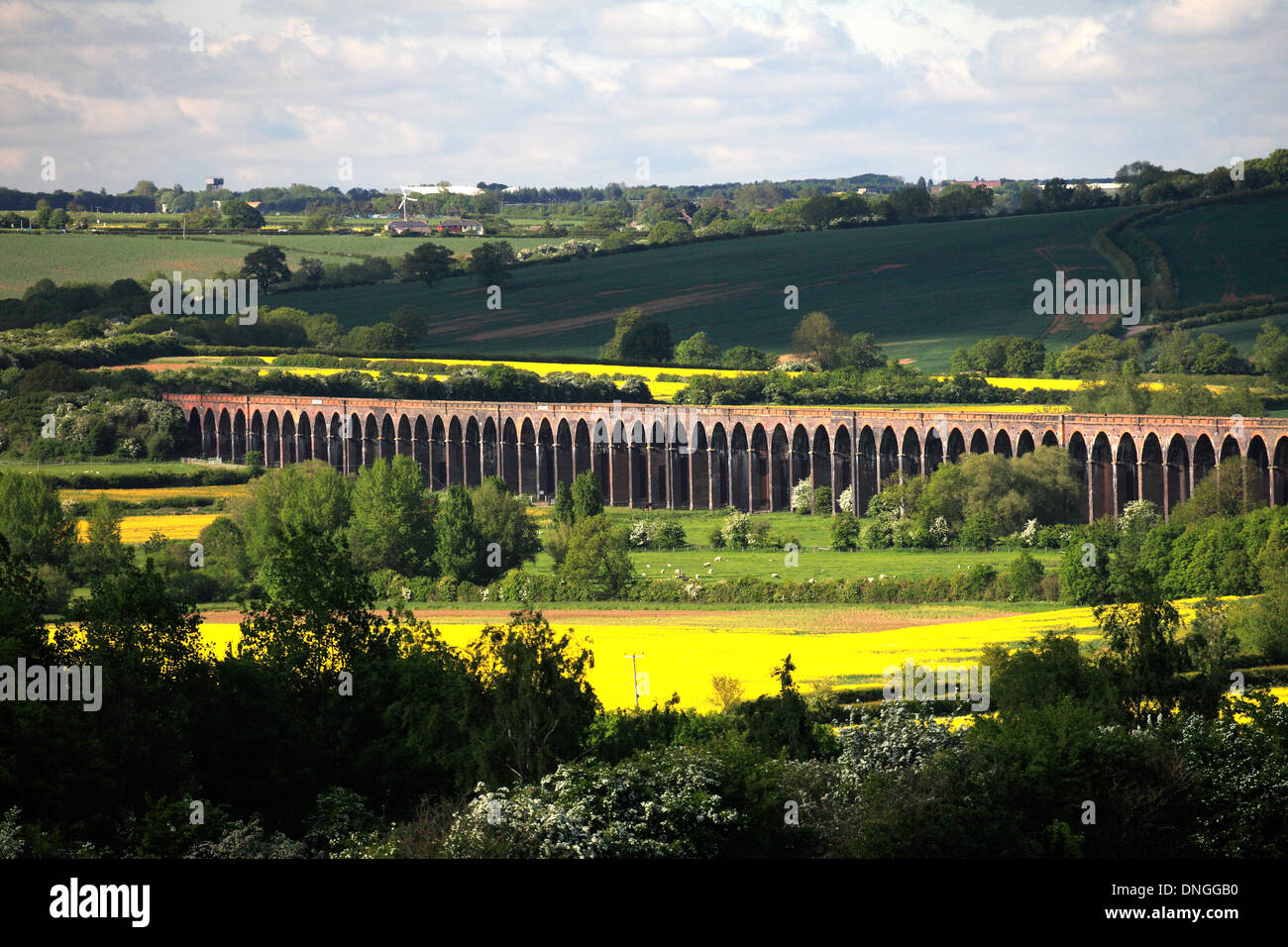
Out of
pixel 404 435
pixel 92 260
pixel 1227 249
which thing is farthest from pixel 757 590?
pixel 92 260

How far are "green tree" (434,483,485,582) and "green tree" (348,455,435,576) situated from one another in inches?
62.7

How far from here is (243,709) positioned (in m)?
38.0

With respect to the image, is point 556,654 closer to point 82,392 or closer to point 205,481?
point 205,481

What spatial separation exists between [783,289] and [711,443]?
212ft

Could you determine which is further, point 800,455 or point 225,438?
point 225,438

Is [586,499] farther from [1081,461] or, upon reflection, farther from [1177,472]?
[1177,472]

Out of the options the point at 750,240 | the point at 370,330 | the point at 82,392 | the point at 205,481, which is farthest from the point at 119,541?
the point at 750,240

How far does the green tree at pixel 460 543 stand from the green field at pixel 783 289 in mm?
67516

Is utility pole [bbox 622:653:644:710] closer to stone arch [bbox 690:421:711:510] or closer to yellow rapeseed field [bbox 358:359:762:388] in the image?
stone arch [bbox 690:421:711:510]

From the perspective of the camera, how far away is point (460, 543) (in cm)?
8244

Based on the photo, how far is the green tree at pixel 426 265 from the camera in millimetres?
189250

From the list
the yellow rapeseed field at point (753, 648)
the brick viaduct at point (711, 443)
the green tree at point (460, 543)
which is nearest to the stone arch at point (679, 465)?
the brick viaduct at point (711, 443)

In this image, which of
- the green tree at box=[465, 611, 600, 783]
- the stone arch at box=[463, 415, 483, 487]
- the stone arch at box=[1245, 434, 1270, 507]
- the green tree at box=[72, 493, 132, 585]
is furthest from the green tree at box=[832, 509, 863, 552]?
the green tree at box=[465, 611, 600, 783]
